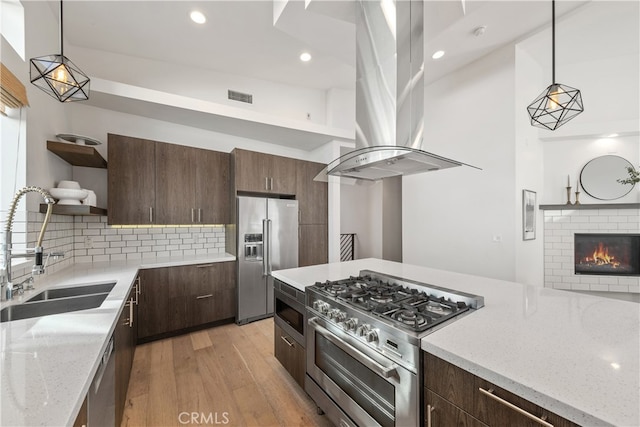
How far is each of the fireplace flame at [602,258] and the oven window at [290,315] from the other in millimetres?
4313

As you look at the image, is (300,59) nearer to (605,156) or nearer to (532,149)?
(532,149)

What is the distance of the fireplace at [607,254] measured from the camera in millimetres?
3488

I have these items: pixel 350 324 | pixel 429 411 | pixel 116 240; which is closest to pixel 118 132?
pixel 116 240

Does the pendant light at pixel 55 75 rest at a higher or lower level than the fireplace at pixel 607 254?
higher

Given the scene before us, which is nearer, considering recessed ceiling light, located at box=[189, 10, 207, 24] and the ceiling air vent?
recessed ceiling light, located at box=[189, 10, 207, 24]

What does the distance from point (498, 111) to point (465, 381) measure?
11.2 ft

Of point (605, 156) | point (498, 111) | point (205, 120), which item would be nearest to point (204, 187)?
point (205, 120)

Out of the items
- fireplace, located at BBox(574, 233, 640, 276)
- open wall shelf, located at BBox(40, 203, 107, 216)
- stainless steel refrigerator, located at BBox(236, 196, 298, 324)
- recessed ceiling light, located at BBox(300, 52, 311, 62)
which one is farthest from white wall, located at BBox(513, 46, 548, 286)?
open wall shelf, located at BBox(40, 203, 107, 216)

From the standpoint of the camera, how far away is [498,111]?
319cm

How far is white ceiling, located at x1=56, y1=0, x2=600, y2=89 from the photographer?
223 cm

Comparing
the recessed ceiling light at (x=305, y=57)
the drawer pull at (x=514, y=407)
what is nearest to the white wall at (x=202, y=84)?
the recessed ceiling light at (x=305, y=57)

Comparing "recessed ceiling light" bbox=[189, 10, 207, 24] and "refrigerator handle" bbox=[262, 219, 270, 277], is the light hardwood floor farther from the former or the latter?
"recessed ceiling light" bbox=[189, 10, 207, 24]

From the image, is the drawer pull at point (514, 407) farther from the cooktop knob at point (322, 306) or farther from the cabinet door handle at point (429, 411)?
the cooktop knob at point (322, 306)

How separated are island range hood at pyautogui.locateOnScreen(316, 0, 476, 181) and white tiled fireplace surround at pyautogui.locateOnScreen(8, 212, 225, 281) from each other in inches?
98.8
